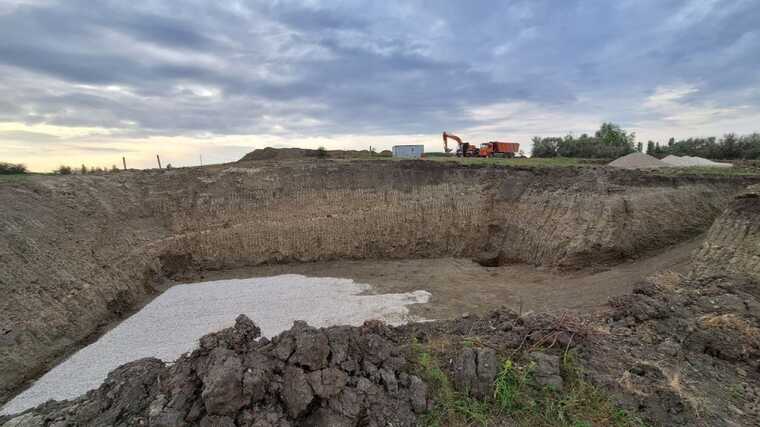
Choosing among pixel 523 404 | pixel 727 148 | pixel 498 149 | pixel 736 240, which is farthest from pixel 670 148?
pixel 523 404

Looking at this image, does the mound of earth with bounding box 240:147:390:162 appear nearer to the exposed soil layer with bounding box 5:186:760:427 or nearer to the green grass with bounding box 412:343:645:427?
the exposed soil layer with bounding box 5:186:760:427

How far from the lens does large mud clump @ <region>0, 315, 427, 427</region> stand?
10.9 ft

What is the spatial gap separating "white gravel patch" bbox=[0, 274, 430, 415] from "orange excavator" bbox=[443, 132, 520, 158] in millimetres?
15969

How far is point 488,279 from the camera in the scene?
12.6 m

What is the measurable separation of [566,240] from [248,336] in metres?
11.8

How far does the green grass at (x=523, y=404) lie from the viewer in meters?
3.57

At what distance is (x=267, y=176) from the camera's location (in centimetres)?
1561

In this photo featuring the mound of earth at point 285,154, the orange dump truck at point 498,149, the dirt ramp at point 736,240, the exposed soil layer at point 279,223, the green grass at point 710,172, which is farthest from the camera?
the orange dump truck at point 498,149

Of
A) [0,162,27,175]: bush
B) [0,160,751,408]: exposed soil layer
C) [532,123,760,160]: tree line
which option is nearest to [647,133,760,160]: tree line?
[532,123,760,160]: tree line

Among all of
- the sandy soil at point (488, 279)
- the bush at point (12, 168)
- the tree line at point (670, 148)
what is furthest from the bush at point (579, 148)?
the bush at point (12, 168)

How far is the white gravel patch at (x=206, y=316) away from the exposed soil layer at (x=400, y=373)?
3.62m

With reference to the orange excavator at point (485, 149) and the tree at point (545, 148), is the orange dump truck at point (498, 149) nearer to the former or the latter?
the orange excavator at point (485, 149)

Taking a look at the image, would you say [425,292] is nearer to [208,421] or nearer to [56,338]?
[208,421]

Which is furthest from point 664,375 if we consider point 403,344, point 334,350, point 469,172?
point 469,172
